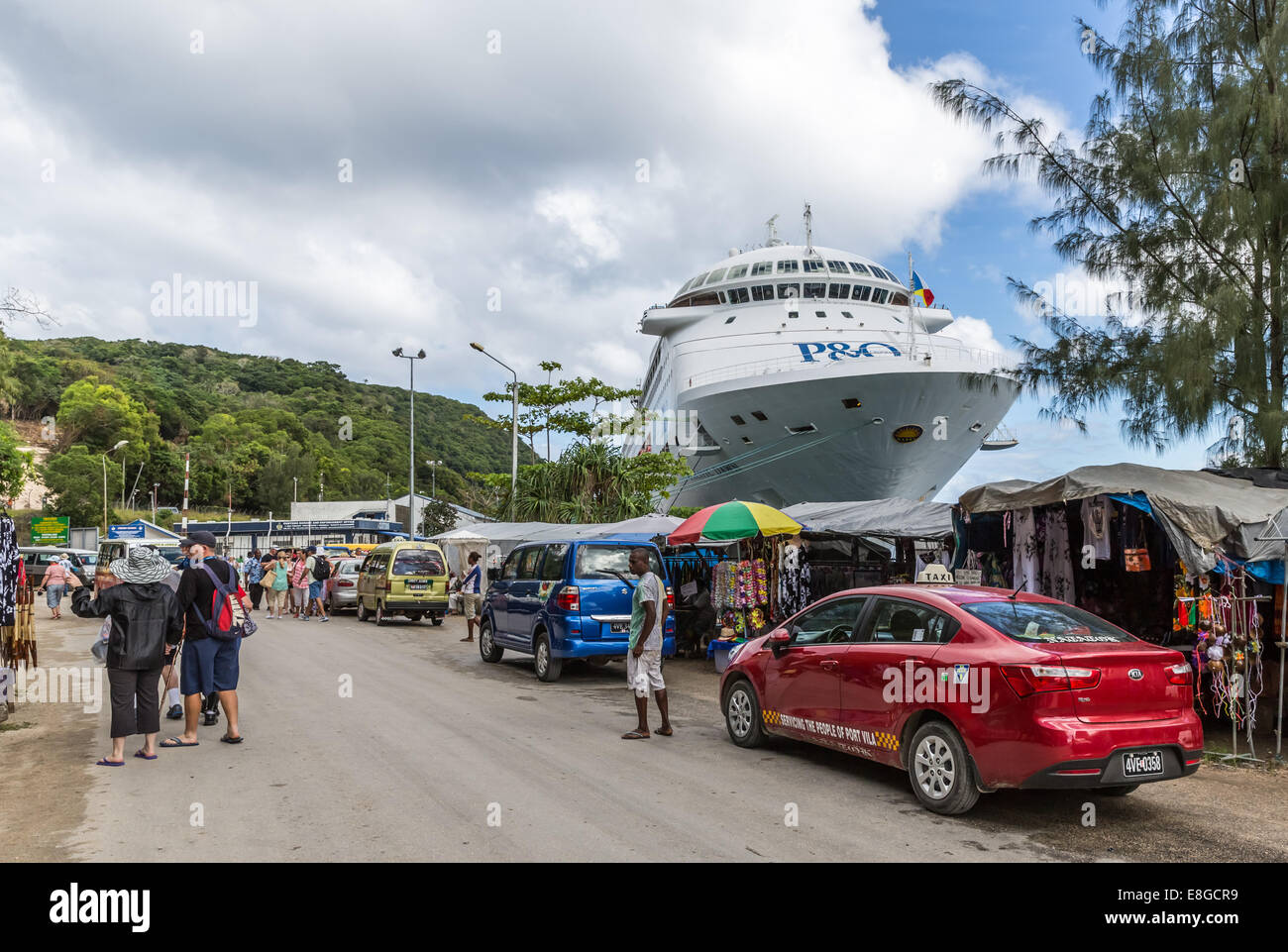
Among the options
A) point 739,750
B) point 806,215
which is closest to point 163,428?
point 806,215

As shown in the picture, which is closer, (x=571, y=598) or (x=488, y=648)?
(x=571, y=598)

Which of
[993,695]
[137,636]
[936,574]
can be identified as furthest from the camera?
[936,574]

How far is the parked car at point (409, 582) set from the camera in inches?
835

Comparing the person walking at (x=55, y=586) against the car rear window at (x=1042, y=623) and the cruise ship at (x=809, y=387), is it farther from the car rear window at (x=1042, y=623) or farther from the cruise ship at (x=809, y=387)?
the car rear window at (x=1042, y=623)

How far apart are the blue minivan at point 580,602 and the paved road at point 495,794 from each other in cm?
147

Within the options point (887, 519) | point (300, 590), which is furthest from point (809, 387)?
point (300, 590)

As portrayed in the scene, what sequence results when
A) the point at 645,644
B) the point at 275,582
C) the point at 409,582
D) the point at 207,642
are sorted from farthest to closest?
the point at 275,582 < the point at 409,582 < the point at 645,644 < the point at 207,642

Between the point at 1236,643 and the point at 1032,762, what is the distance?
12.6 ft

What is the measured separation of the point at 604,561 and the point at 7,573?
6453 mm

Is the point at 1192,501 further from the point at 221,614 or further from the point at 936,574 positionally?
the point at 221,614

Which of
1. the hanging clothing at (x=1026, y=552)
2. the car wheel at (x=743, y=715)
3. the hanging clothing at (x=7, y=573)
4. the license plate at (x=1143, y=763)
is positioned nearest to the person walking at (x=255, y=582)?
the hanging clothing at (x=7, y=573)

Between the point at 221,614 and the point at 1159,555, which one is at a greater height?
the point at 1159,555

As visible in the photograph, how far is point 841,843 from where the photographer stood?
5047 millimetres

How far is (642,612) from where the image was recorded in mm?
8188
